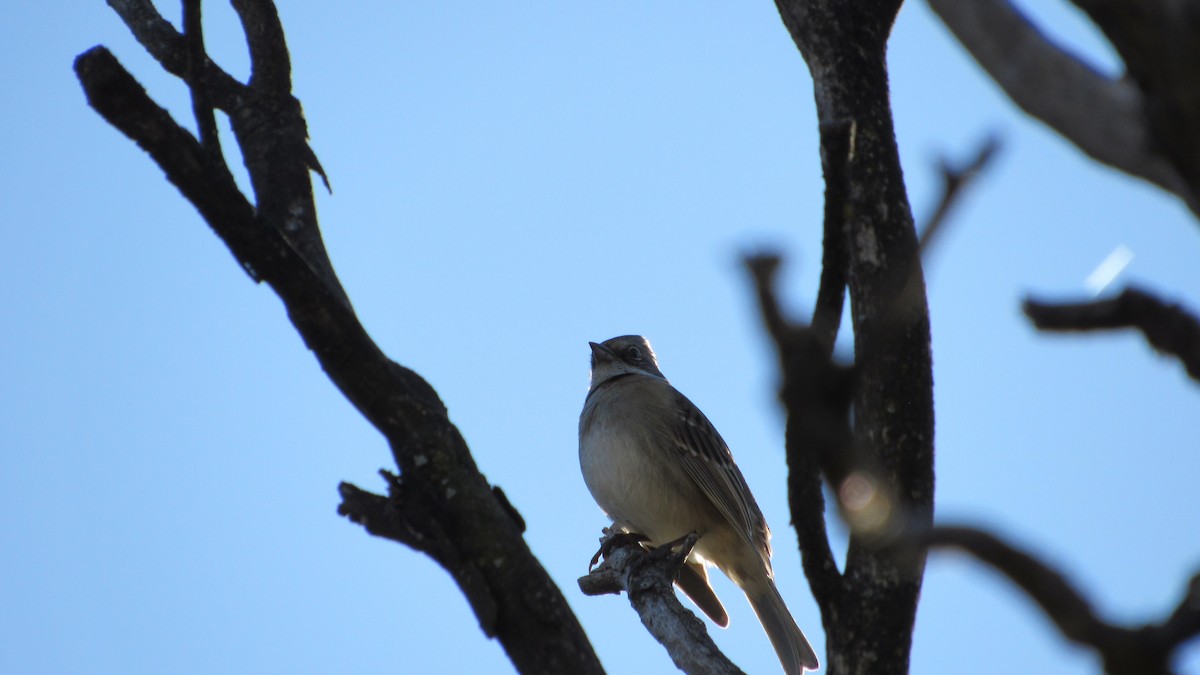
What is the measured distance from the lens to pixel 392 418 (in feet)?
12.5

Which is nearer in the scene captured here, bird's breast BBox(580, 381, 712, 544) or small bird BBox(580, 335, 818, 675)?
small bird BBox(580, 335, 818, 675)

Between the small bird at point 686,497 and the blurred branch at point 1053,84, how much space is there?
5214mm

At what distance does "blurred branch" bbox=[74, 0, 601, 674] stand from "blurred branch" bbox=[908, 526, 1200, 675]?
2.02 m

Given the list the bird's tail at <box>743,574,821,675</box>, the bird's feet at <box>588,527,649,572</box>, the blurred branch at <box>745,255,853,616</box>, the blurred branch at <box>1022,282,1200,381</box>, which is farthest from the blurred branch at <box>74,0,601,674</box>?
the bird's tail at <box>743,574,821,675</box>

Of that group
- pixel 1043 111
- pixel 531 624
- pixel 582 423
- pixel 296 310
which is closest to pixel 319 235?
pixel 296 310

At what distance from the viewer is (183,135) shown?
11.7 feet

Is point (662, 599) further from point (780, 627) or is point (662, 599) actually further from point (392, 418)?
point (780, 627)

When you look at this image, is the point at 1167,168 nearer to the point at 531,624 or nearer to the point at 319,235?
the point at 531,624

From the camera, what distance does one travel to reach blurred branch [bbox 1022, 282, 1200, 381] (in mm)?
2105

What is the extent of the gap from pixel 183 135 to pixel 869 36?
2217 mm

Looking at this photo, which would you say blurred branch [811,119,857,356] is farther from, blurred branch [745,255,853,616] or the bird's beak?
the bird's beak

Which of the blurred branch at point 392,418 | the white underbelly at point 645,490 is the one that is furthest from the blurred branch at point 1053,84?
the white underbelly at point 645,490

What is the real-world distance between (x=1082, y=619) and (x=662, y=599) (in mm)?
3688

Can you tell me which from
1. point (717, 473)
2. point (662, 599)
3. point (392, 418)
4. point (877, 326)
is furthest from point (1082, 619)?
point (717, 473)
